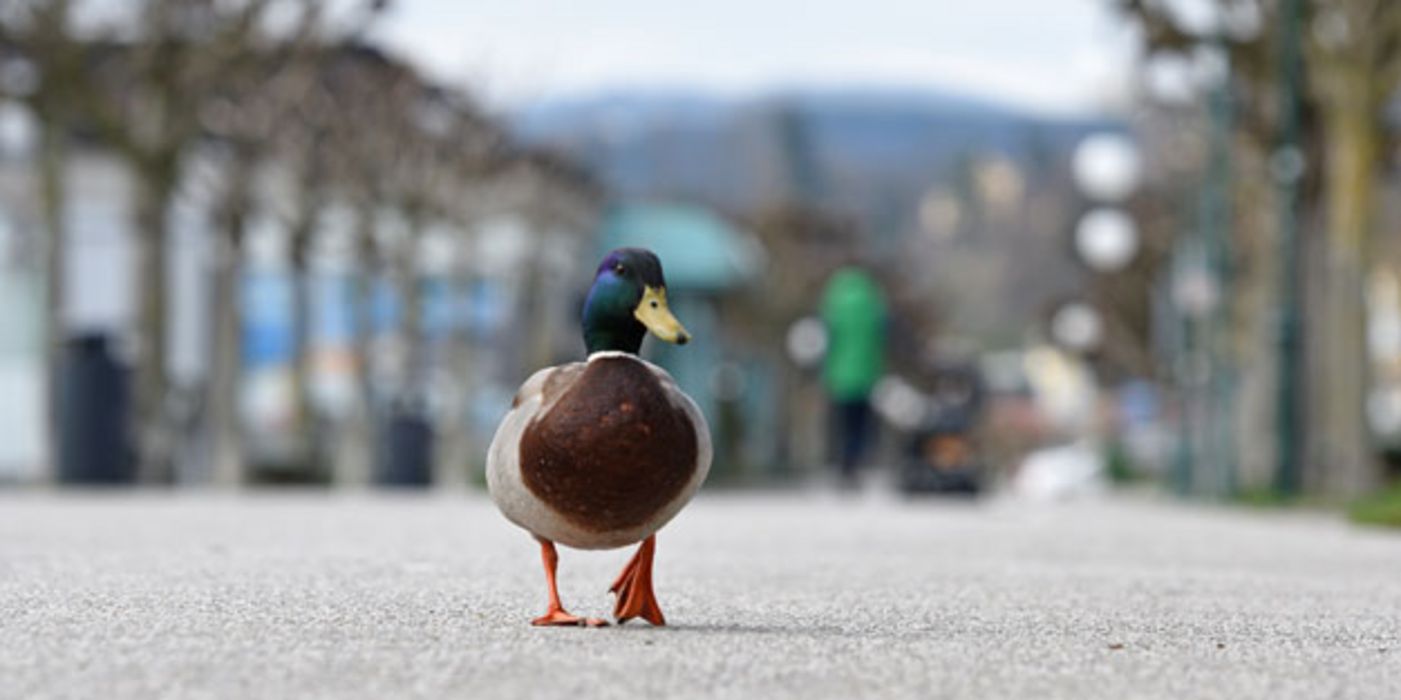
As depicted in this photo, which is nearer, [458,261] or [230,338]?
[230,338]

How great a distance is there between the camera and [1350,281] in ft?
102

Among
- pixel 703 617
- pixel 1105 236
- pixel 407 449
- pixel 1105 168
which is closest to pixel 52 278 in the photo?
pixel 407 449

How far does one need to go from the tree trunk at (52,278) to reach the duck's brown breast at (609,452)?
20889 millimetres

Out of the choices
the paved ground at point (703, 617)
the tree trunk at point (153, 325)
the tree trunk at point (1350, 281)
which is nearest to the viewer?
the paved ground at point (703, 617)

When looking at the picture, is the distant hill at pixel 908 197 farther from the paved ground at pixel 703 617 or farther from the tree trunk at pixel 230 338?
the paved ground at pixel 703 617

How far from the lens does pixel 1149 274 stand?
72.5 metres

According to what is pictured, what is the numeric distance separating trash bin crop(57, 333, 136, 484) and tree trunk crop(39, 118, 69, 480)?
17 centimetres

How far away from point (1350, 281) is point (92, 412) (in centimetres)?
1312

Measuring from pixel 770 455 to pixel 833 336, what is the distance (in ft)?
226

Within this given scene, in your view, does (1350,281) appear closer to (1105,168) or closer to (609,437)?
(1105,168)

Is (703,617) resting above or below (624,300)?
below

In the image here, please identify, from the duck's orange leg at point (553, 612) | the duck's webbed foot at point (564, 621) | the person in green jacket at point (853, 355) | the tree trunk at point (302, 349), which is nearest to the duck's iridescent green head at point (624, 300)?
the duck's orange leg at point (553, 612)

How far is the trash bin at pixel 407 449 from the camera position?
3800 centimetres

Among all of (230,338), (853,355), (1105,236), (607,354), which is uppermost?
(1105,236)
